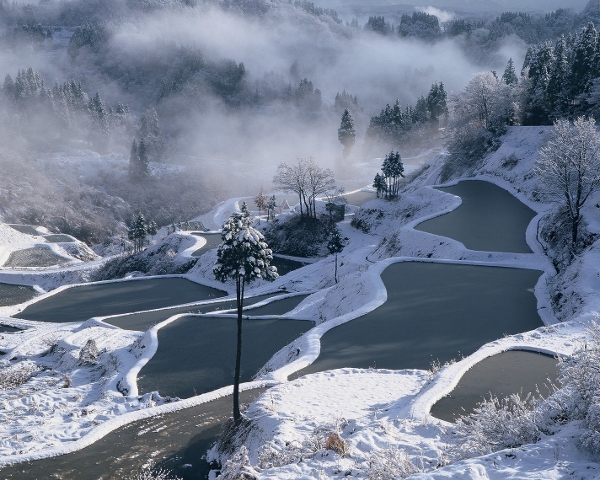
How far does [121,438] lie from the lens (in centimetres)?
1617

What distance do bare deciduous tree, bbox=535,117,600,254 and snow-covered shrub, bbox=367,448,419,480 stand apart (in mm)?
27709

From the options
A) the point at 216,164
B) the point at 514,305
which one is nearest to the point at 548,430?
the point at 514,305

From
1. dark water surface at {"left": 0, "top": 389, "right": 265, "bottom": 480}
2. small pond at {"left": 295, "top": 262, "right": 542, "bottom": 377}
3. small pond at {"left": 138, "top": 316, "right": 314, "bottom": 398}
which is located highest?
small pond at {"left": 295, "top": 262, "right": 542, "bottom": 377}

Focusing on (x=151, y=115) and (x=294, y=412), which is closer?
(x=294, y=412)

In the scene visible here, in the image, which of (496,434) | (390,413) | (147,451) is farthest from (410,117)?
(496,434)

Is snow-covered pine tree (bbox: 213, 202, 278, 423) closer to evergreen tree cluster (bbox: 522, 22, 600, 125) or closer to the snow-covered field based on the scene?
the snow-covered field

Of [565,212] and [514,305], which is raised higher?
[565,212]

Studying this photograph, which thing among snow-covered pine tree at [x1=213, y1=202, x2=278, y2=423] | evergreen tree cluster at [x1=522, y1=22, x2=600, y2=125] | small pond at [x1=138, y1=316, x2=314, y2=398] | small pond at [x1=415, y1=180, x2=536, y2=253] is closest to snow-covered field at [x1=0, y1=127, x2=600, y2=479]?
small pond at [x1=138, y1=316, x2=314, y2=398]

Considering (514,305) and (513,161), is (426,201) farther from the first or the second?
(514,305)

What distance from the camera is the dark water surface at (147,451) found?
1396 centimetres

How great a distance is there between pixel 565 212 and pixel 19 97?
168m

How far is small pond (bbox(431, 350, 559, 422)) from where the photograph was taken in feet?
44.8

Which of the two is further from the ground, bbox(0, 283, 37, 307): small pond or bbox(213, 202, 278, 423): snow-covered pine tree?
bbox(213, 202, 278, 423): snow-covered pine tree

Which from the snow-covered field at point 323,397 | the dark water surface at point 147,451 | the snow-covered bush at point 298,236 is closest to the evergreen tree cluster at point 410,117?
the snow-covered bush at point 298,236
